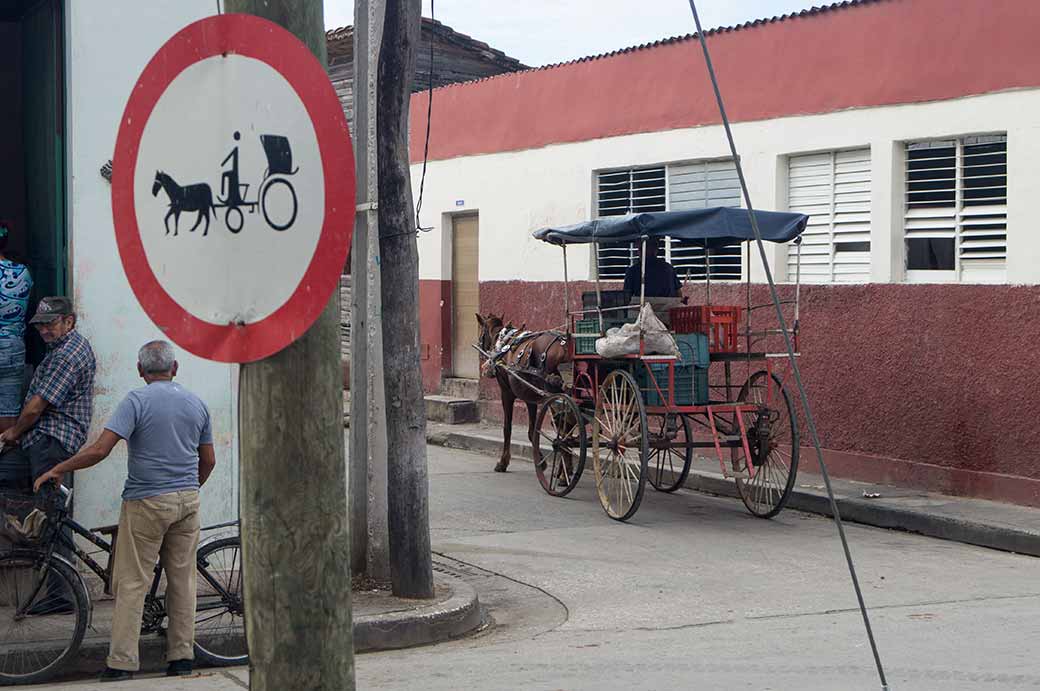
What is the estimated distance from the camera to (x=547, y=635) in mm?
8125

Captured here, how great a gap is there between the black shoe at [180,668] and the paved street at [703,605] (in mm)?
85

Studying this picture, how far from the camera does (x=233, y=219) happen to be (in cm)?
336

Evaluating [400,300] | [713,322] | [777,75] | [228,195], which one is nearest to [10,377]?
[400,300]

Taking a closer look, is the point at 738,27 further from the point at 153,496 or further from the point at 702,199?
the point at 153,496

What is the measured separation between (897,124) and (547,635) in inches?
A: 276

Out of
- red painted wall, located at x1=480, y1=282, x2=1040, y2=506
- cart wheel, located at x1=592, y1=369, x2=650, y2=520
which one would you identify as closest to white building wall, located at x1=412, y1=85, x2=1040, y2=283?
red painted wall, located at x1=480, y1=282, x2=1040, y2=506

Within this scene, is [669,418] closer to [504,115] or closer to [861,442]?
[861,442]

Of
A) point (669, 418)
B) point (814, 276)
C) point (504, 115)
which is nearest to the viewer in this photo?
point (669, 418)

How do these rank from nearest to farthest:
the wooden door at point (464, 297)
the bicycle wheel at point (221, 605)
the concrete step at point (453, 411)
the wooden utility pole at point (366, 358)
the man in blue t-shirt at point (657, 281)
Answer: the bicycle wheel at point (221, 605) < the wooden utility pole at point (366, 358) < the man in blue t-shirt at point (657, 281) < the concrete step at point (453, 411) < the wooden door at point (464, 297)

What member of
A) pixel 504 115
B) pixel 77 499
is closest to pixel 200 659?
pixel 77 499

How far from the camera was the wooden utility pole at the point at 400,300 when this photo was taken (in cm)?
848

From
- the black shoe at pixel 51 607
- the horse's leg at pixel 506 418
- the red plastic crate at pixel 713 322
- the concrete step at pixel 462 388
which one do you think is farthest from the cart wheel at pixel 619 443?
the concrete step at pixel 462 388

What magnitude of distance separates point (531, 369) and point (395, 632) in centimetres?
620

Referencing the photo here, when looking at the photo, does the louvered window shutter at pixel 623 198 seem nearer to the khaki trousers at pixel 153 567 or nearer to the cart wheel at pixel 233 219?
the khaki trousers at pixel 153 567
